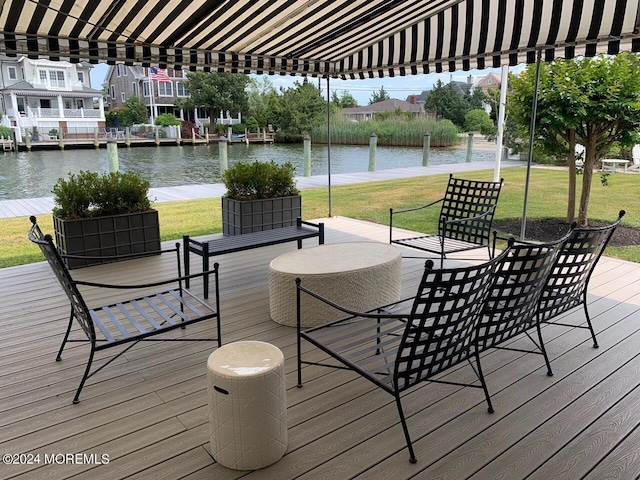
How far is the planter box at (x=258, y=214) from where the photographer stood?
6.12 meters

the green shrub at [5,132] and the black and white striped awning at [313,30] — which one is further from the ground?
the black and white striped awning at [313,30]

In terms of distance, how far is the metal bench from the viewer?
4082 mm

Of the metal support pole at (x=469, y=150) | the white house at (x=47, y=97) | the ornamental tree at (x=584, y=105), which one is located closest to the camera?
the ornamental tree at (x=584, y=105)

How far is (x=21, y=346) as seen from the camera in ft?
10.6

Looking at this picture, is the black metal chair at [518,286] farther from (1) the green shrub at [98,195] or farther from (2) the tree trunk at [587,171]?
(2) the tree trunk at [587,171]

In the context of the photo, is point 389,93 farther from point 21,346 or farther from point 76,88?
point 21,346

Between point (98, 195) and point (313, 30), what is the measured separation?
295cm

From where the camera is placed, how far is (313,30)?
4.86 m

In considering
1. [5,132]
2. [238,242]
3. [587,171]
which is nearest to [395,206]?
[587,171]

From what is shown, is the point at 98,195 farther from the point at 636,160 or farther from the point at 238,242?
the point at 636,160

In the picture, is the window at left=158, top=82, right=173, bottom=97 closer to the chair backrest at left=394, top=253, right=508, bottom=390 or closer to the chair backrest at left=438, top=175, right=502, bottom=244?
the chair backrest at left=438, top=175, right=502, bottom=244

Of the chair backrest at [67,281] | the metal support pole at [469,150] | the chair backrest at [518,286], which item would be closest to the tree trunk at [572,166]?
the chair backrest at [518,286]

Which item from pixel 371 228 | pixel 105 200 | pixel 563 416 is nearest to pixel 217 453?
pixel 563 416

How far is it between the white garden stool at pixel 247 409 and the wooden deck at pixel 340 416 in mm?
76
